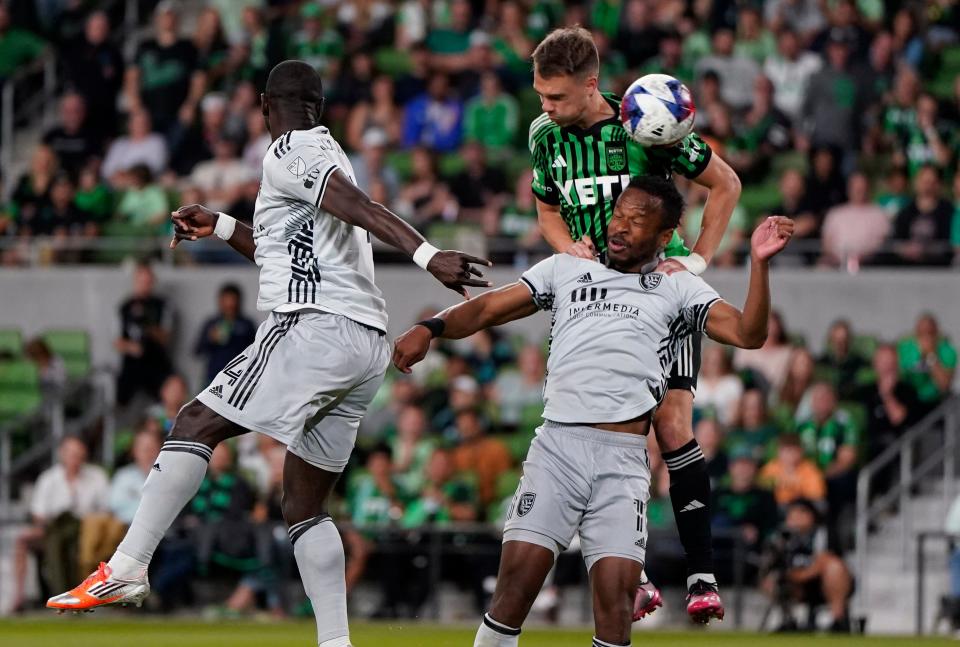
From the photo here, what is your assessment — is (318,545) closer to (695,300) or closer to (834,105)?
(695,300)

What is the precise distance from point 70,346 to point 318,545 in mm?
10480

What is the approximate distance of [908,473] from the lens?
15234mm

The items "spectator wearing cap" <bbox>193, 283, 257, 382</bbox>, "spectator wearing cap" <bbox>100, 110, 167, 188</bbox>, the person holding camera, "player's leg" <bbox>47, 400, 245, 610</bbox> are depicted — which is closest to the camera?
"player's leg" <bbox>47, 400, 245, 610</bbox>

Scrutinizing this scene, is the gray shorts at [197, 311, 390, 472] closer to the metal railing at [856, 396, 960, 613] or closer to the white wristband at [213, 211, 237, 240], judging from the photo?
the white wristband at [213, 211, 237, 240]

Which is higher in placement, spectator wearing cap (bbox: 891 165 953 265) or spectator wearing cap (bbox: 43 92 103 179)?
spectator wearing cap (bbox: 43 92 103 179)

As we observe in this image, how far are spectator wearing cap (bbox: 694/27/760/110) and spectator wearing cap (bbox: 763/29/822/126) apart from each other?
212 mm

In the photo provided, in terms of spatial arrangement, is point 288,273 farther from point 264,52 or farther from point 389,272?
point 264,52

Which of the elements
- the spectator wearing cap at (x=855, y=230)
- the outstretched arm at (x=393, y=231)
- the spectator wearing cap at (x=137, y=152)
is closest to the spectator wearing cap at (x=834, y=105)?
the spectator wearing cap at (x=855, y=230)

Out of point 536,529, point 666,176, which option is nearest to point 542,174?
point 666,176

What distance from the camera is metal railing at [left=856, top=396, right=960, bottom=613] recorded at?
1481 centimetres

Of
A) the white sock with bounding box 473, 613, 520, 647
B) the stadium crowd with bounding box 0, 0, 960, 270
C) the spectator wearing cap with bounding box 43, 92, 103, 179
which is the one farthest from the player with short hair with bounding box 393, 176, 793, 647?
the spectator wearing cap with bounding box 43, 92, 103, 179

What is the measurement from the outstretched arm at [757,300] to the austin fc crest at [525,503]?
0.98 meters

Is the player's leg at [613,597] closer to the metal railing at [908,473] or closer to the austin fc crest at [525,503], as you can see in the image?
the austin fc crest at [525,503]

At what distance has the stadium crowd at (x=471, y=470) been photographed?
48.3 feet
